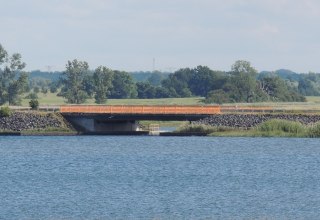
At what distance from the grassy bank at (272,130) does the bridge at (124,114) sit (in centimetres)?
254

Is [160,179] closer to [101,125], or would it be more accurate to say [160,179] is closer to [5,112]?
[101,125]

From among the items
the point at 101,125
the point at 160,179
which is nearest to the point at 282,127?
the point at 101,125

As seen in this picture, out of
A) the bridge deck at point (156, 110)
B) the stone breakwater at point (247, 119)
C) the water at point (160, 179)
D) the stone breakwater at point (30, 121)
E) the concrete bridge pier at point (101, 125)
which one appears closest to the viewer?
the water at point (160, 179)

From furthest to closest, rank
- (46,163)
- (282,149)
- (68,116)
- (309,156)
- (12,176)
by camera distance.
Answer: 1. (68,116)
2. (282,149)
3. (309,156)
4. (46,163)
5. (12,176)

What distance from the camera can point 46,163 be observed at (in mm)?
94812

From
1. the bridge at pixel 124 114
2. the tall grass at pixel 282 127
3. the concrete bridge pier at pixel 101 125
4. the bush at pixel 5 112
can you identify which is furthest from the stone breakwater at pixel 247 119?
the bush at pixel 5 112

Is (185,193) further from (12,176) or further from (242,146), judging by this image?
(242,146)

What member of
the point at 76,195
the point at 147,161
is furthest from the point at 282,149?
the point at 76,195

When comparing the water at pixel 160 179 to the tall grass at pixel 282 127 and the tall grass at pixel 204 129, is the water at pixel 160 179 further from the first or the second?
the tall grass at pixel 204 129

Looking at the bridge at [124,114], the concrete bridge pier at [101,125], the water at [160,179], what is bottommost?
the water at [160,179]

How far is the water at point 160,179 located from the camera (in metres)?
63.8

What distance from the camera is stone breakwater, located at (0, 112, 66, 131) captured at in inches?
5295

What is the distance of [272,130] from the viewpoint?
128625mm

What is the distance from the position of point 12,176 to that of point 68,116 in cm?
5364
